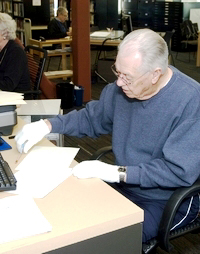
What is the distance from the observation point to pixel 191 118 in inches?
54.3

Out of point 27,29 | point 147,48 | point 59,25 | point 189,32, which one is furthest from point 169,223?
point 27,29

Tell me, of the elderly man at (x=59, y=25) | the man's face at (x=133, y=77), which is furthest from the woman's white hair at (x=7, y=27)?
the elderly man at (x=59, y=25)

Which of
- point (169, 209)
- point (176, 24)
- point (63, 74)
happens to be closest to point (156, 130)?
point (169, 209)

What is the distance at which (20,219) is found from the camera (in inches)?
41.7

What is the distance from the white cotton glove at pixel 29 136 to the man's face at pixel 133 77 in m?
0.41

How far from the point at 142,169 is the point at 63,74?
12.8 ft

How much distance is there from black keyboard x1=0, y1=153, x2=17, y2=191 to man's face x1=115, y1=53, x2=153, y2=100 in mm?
535

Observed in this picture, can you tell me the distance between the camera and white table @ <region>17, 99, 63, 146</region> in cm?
223

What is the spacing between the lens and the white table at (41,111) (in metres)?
2.23

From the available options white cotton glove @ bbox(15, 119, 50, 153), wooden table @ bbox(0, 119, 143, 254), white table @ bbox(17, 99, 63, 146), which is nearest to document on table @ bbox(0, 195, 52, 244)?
wooden table @ bbox(0, 119, 143, 254)

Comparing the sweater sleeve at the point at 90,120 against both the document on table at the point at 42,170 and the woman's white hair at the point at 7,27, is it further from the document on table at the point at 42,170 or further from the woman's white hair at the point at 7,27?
the woman's white hair at the point at 7,27

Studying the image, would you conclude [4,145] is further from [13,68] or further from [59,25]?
[59,25]

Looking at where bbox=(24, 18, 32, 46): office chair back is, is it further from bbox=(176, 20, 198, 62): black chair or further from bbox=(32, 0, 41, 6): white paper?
bbox=(176, 20, 198, 62): black chair

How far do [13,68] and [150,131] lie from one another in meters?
1.68
